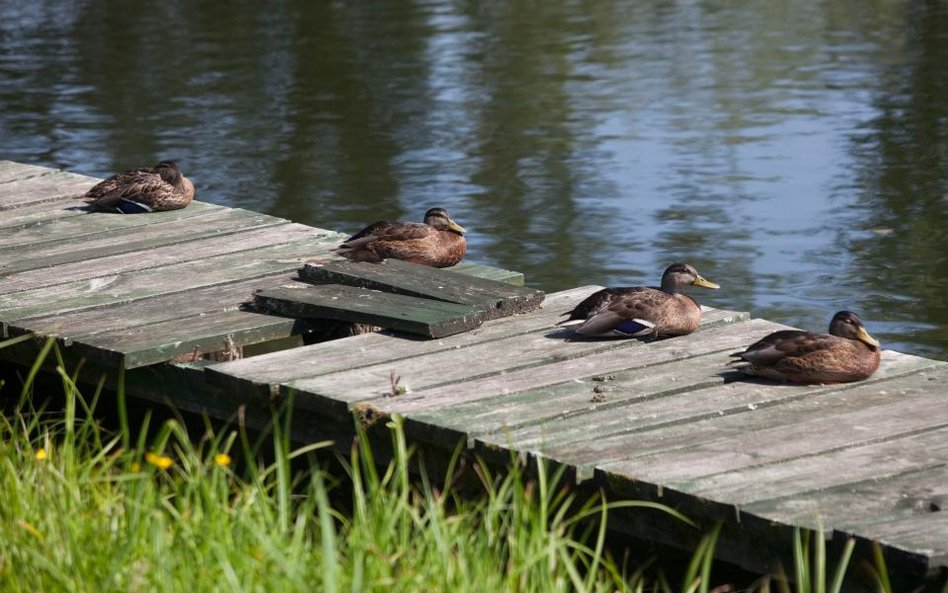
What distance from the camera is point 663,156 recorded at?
13.7 m

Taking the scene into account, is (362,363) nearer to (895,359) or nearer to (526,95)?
(895,359)

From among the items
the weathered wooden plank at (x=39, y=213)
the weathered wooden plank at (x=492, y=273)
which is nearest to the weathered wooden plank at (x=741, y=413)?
the weathered wooden plank at (x=492, y=273)

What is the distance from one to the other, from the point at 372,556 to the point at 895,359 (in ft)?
9.93

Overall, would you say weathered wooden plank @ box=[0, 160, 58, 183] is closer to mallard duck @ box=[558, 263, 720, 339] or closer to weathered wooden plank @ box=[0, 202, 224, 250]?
weathered wooden plank @ box=[0, 202, 224, 250]

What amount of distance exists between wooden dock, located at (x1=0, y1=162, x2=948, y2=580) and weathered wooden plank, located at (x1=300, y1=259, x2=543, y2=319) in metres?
0.09

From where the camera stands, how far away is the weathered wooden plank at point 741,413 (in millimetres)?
5809

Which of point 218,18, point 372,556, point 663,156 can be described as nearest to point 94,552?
point 372,556

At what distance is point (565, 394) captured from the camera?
6.43 metres

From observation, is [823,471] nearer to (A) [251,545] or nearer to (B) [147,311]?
(A) [251,545]

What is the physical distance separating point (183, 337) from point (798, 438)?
2637 millimetres

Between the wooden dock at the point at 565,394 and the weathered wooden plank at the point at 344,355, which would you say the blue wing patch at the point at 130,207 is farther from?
the weathered wooden plank at the point at 344,355

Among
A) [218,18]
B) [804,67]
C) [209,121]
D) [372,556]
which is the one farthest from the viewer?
[218,18]

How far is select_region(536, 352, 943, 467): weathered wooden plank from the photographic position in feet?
19.1

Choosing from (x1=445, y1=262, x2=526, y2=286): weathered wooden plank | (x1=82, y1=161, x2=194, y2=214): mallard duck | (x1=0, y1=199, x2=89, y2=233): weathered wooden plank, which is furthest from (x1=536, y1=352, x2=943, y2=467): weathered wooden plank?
(x1=0, y1=199, x2=89, y2=233): weathered wooden plank
